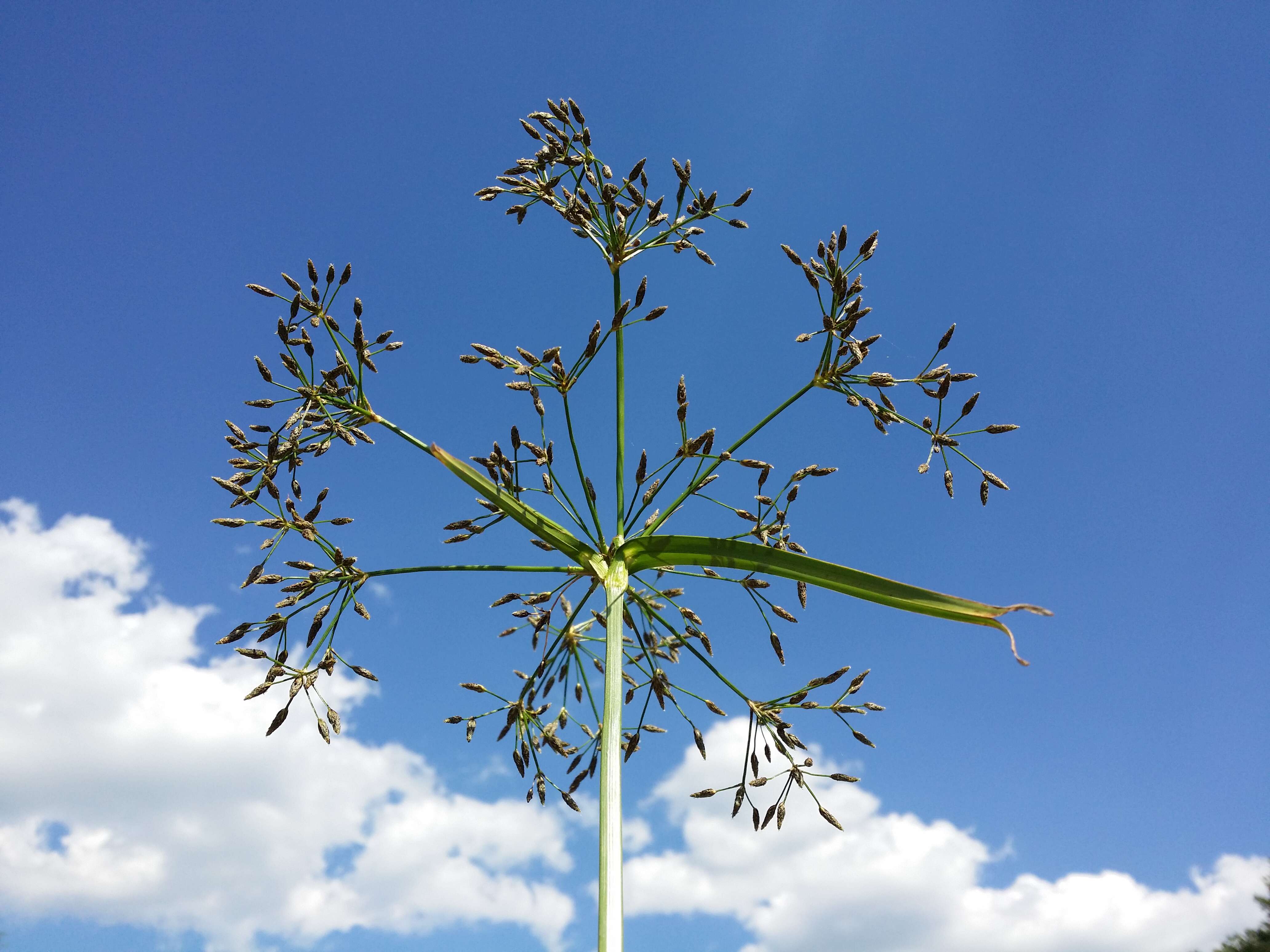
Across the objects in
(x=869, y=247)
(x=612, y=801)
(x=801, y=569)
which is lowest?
(x=612, y=801)

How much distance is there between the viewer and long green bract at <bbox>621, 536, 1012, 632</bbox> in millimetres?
3246

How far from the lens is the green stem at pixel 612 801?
2842 millimetres

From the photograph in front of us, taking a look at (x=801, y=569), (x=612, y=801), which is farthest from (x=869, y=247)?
(x=612, y=801)

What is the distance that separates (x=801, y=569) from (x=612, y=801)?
1287 mm

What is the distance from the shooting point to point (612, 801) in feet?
10.1

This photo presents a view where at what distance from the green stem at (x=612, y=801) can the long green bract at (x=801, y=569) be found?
1.30 feet

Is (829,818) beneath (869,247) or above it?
beneath

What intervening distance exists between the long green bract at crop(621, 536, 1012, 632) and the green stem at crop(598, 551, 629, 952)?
0.39m

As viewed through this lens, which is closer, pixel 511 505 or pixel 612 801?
pixel 612 801

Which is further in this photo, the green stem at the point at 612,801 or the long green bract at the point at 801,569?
the long green bract at the point at 801,569

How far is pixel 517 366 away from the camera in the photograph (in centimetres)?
386

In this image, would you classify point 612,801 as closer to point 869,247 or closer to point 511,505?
point 511,505

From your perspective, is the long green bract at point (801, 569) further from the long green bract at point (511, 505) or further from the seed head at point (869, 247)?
the seed head at point (869, 247)

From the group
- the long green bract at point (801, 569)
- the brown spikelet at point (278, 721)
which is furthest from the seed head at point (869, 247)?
the brown spikelet at point (278, 721)
